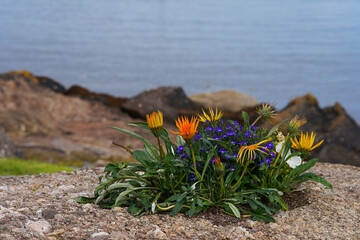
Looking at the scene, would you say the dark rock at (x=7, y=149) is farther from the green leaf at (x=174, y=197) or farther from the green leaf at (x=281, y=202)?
the green leaf at (x=281, y=202)

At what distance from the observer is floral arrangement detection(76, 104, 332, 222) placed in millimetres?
3465

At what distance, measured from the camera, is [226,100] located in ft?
37.7

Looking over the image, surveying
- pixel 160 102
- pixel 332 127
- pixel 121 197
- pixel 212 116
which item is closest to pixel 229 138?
pixel 212 116

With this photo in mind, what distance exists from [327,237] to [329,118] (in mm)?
6636

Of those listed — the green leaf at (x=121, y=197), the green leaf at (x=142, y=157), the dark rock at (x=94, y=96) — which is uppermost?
the green leaf at (x=142, y=157)

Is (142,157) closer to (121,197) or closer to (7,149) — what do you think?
(121,197)

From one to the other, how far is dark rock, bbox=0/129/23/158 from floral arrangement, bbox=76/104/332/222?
5.74 m

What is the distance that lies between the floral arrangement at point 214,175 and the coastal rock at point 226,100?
23.6 ft

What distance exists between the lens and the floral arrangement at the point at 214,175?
11.4 feet

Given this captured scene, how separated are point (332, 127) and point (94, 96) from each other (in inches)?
246

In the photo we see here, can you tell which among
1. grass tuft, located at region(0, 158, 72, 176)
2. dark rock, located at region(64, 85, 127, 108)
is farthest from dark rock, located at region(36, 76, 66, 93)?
grass tuft, located at region(0, 158, 72, 176)

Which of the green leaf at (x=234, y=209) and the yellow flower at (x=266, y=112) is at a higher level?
the yellow flower at (x=266, y=112)

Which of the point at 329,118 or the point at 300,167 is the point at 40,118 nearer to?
the point at 329,118

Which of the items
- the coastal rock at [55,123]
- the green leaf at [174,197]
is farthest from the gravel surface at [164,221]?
the coastal rock at [55,123]
